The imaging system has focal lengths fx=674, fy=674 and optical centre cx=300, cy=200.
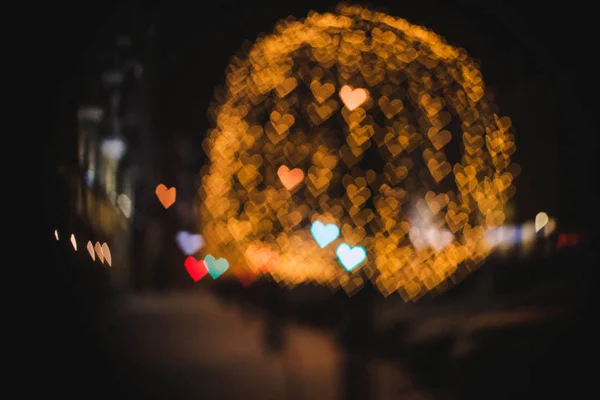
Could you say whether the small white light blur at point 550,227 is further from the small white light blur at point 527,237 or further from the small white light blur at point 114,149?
the small white light blur at point 114,149

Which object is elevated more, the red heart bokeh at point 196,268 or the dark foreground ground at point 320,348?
the red heart bokeh at point 196,268

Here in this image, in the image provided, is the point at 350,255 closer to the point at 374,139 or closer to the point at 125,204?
the point at 374,139

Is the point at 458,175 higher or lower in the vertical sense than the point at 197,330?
lower

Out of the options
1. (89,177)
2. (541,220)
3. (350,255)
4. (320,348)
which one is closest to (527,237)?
(541,220)

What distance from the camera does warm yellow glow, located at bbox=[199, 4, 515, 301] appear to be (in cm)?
348

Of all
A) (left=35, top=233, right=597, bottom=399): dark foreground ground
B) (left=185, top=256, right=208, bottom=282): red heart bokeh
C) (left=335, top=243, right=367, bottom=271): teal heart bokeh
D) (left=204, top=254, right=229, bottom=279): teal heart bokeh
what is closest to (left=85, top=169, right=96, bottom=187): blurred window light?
(left=35, top=233, right=597, bottom=399): dark foreground ground

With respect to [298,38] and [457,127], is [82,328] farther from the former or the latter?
[457,127]

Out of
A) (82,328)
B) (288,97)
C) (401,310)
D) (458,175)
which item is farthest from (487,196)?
(401,310)

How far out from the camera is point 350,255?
380 centimetres

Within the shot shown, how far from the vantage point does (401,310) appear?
287 inches

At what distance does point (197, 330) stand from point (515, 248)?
328cm

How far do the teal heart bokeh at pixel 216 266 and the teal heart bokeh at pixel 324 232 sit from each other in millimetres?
4361

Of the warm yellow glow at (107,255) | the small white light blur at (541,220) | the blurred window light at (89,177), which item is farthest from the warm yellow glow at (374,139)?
the warm yellow glow at (107,255)

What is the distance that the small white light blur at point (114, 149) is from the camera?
703 centimetres
